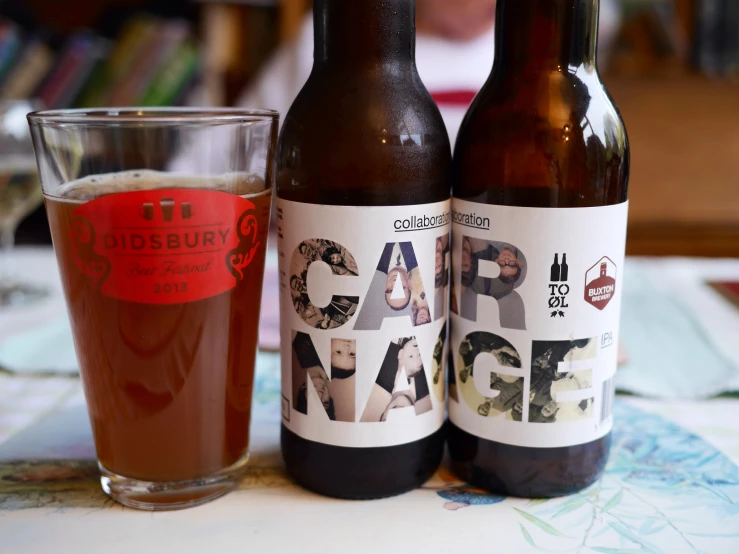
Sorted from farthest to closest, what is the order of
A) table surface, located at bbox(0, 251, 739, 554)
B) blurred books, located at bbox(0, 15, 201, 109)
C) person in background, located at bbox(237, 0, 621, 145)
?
blurred books, located at bbox(0, 15, 201, 109)
person in background, located at bbox(237, 0, 621, 145)
table surface, located at bbox(0, 251, 739, 554)

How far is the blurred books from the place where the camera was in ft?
5.55

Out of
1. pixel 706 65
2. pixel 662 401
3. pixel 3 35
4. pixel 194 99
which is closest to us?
pixel 662 401

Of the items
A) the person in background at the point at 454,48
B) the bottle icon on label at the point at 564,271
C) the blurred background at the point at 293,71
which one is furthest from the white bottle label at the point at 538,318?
the blurred background at the point at 293,71

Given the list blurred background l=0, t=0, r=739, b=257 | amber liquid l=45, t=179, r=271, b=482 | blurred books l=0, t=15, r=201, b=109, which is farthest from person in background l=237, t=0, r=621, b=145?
amber liquid l=45, t=179, r=271, b=482

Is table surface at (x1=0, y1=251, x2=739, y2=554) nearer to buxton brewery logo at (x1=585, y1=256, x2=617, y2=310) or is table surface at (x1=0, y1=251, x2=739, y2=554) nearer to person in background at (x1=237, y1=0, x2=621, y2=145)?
buxton brewery logo at (x1=585, y1=256, x2=617, y2=310)

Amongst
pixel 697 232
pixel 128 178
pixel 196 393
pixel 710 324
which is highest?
pixel 128 178

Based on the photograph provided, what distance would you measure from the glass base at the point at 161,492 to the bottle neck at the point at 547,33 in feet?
1.14

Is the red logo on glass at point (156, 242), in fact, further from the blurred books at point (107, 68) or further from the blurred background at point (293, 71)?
the blurred books at point (107, 68)

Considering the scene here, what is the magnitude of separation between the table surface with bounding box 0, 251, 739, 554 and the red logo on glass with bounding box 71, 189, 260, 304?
15 cm

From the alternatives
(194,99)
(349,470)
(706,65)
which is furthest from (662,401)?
(706,65)

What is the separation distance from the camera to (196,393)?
1.56ft

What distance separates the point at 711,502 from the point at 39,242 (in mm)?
1756

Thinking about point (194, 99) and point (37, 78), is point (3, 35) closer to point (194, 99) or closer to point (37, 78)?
point (37, 78)

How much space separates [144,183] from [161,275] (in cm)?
7
